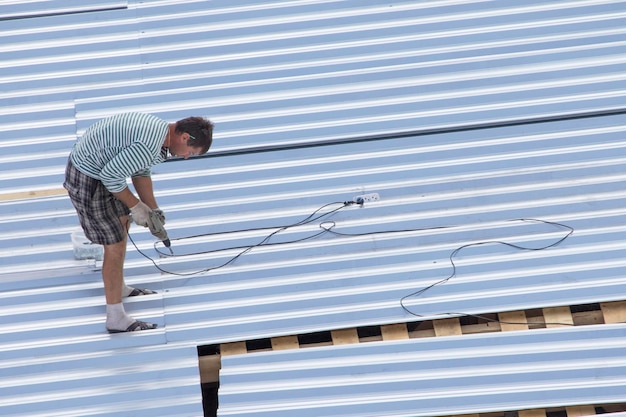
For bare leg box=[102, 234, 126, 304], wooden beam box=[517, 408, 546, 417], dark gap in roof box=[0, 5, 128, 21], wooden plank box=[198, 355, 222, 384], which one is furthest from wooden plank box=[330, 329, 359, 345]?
dark gap in roof box=[0, 5, 128, 21]

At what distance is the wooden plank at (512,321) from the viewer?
3.91m

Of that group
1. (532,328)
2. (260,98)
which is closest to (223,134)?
(260,98)

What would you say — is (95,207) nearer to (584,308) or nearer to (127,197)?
(127,197)

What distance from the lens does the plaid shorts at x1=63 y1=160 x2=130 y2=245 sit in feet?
12.3

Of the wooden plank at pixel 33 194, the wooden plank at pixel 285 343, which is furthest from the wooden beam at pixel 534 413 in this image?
the wooden plank at pixel 33 194

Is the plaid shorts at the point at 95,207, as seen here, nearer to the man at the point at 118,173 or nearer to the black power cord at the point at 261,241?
the man at the point at 118,173

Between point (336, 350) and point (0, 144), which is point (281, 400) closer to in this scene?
point (336, 350)

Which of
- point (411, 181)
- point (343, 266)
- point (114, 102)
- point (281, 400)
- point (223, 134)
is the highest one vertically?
point (114, 102)

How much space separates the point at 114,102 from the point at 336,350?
6.38 feet

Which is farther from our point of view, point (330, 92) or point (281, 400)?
point (330, 92)

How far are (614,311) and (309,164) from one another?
5.67 ft

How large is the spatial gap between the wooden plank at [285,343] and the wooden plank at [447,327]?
67cm

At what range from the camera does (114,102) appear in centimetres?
465

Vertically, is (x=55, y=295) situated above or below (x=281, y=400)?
above
